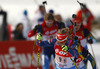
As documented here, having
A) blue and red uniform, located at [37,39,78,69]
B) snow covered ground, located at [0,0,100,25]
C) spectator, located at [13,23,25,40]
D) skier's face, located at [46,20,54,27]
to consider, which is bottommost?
blue and red uniform, located at [37,39,78,69]

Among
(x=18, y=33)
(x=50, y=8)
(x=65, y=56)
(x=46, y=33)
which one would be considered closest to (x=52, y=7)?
(x=50, y=8)

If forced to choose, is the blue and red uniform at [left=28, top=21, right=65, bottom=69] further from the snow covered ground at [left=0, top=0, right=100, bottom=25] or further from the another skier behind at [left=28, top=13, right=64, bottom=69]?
the snow covered ground at [left=0, top=0, right=100, bottom=25]

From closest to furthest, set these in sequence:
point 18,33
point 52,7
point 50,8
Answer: point 18,33 < point 50,8 < point 52,7

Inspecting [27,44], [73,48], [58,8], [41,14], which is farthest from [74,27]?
[58,8]

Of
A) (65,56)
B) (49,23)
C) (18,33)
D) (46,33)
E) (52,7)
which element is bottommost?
(65,56)

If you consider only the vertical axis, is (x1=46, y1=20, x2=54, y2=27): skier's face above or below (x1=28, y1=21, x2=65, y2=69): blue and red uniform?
above

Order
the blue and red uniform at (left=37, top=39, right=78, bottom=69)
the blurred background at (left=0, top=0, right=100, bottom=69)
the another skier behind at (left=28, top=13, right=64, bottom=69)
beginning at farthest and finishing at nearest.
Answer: the blurred background at (left=0, top=0, right=100, bottom=69) < the another skier behind at (left=28, top=13, right=64, bottom=69) < the blue and red uniform at (left=37, top=39, right=78, bottom=69)

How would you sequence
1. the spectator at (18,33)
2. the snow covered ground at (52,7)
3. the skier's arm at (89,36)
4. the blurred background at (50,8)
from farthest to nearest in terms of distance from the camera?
the snow covered ground at (52,7)
the blurred background at (50,8)
the spectator at (18,33)
the skier's arm at (89,36)

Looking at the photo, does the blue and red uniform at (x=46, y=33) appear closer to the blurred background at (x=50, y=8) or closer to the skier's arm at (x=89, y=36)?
the skier's arm at (x=89, y=36)

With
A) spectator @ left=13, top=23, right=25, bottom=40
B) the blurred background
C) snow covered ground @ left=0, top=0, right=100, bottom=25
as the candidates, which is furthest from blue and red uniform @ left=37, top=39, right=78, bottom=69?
snow covered ground @ left=0, top=0, right=100, bottom=25

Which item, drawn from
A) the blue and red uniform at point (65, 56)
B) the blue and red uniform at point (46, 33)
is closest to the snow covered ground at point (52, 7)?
the blue and red uniform at point (46, 33)

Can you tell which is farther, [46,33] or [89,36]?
[46,33]

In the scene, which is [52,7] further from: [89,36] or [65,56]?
[65,56]

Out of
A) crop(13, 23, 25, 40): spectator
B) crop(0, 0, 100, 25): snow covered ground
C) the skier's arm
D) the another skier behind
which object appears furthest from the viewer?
crop(0, 0, 100, 25): snow covered ground
